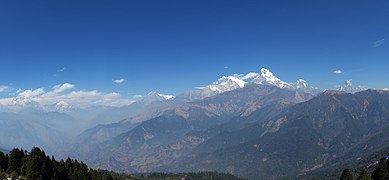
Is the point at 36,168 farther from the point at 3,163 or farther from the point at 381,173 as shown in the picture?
the point at 381,173

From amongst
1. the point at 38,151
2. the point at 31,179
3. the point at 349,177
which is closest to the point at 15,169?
the point at 38,151

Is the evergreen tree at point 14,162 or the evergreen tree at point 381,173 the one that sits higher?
the evergreen tree at point 14,162

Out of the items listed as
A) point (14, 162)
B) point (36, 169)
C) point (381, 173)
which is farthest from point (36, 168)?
point (381, 173)

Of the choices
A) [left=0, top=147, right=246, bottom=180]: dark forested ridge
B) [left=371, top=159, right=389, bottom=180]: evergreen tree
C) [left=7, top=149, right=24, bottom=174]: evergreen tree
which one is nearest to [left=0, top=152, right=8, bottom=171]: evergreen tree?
[left=0, top=147, right=246, bottom=180]: dark forested ridge

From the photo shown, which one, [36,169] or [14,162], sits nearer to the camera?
[36,169]

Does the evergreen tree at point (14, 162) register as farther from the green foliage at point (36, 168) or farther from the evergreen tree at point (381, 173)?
the evergreen tree at point (381, 173)

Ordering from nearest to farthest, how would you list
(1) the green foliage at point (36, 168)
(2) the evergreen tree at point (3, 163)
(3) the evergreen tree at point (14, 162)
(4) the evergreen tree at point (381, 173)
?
(1) the green foliage at point (36, 168) → (4) the evergreen tree at point (381, 173) → (3) the evergreen tree at point (14, 162) → (2) the evergreen tree at point (3, 163)

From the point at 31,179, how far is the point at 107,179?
48.9 m

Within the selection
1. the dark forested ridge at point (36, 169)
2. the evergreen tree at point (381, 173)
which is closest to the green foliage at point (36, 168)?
the dark forested ridge at point (36, 169)

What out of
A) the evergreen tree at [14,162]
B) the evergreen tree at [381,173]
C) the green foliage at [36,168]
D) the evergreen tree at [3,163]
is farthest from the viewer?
the evergreen tree at [3,163]

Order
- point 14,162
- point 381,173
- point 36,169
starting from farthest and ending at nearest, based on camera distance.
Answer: point 14,162 < point 381,173 < point 36,169

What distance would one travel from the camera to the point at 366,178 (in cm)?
15838

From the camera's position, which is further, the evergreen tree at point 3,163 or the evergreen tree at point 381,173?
the evergreen tree at point 3,163

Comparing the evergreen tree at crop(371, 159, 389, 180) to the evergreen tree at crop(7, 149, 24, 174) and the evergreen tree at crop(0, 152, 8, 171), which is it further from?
the evergreen tree at crop(0, 152, 8, 171)
